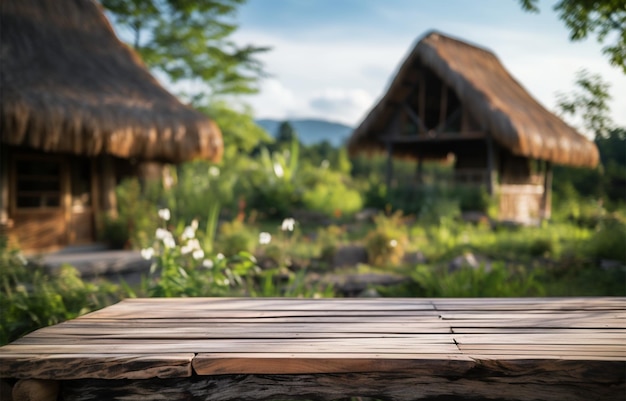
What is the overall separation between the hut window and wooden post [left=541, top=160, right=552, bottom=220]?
11718mm

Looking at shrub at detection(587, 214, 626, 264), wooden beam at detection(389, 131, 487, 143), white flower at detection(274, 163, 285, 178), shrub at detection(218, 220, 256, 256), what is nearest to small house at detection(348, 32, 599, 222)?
wooden beam at detection(389, 131, 487, 143)

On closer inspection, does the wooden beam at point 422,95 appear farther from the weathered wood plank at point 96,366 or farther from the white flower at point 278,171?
the weathered wood plank at point 96,366

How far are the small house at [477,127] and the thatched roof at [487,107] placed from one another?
0.07 ft

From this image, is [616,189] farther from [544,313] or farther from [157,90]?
[544,313]

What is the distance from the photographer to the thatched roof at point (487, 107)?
11.2 meters

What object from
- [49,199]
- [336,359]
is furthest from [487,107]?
[336,359]

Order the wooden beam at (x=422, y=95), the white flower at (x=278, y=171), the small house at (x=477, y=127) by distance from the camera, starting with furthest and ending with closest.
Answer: the white flower at (x=278, y=171), the wooden beam at (x=422, y=95), the small house at (x=477, y=127)

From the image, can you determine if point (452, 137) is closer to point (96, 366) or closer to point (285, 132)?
point (96, 366)

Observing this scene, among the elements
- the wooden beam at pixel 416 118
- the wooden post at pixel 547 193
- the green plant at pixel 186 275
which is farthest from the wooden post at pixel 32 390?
the wooden post at pixel 547 193

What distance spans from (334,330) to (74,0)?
959cm

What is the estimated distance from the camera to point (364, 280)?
255 inches

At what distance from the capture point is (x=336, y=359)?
6.27ft

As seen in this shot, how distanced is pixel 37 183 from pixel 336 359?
7.95 meters

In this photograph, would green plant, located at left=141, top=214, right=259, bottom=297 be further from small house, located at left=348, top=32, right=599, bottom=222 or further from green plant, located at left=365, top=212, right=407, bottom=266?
small house, located at left=348, top=32, right=599, bottom=222
